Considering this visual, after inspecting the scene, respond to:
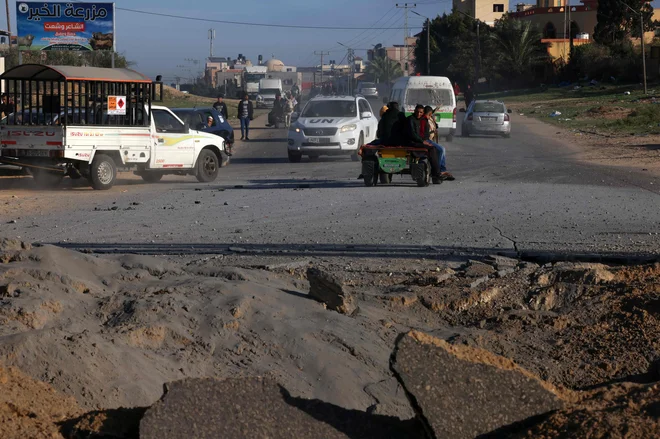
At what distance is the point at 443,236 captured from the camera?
36.7ft

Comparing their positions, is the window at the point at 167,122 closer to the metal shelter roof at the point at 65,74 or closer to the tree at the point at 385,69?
the metal shelter roof at the point at 65,74

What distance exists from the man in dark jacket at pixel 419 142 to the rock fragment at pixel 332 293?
384 inches

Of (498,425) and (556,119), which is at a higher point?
(556,119)

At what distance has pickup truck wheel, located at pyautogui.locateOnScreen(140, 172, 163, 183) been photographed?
63.1 ft

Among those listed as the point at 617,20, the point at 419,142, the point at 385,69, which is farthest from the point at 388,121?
the point at 385,69

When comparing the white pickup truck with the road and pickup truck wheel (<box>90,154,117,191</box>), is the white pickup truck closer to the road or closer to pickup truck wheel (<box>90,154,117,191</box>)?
pickup truck wheel (<box>90,154,117,191</box>)

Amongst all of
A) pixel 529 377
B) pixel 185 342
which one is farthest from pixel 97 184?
pixel 529 377

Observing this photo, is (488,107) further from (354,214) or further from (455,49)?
(455,49)

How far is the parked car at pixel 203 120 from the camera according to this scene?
79.3 ft

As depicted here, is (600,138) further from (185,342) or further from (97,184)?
(185,342)

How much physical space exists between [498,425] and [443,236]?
6912mm

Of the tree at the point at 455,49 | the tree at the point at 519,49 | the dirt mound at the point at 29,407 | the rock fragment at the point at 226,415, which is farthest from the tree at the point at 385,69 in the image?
the rock fragment at the point at 226,415

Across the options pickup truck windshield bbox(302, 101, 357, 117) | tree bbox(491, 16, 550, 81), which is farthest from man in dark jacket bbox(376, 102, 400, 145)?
tree bbox(491, 16, 550, 81)

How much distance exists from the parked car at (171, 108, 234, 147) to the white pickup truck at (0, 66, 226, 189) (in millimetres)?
5339
